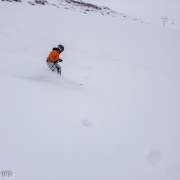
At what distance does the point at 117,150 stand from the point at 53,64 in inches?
173

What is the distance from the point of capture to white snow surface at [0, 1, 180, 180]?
9.40 ft

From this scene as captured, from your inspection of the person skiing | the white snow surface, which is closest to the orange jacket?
the person skiing

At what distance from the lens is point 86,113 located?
448 cm

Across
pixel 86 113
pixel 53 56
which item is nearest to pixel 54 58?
pixel 53 56

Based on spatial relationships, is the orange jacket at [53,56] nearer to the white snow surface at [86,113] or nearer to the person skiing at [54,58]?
the person skiing at [54,58]

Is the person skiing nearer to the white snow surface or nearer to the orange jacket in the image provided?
the orange jacket

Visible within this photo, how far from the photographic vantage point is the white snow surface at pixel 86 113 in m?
2.87

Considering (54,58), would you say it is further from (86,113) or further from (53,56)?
(86,113)

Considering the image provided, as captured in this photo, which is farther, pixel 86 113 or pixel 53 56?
pixel 53 56

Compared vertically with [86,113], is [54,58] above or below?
above

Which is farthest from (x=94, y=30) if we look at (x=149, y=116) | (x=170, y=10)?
(x=170, y=10)

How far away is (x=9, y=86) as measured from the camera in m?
4.66

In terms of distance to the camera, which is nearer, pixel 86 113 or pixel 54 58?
pixel 86 113

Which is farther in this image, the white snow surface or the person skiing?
the person skiing
